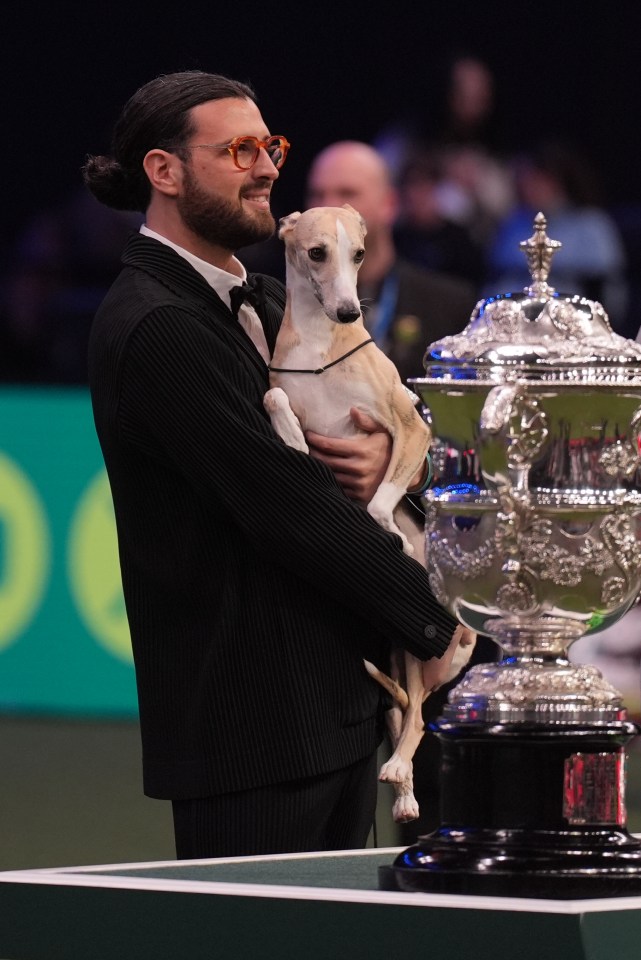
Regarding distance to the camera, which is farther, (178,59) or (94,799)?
(178,59)

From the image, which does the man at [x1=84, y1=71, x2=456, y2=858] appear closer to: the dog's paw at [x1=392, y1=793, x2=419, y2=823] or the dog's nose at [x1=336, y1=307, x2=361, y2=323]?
the dog's paw at [x1=392, y1=793, x2=419, y2=823]

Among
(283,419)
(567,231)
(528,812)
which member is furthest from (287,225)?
(567,231)

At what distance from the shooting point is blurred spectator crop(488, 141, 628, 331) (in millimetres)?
8406

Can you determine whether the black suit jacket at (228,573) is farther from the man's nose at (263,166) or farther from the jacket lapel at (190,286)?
the man's nose at (263,166)

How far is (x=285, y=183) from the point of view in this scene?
8.93 m

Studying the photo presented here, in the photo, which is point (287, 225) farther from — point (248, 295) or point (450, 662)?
point (450, 662)

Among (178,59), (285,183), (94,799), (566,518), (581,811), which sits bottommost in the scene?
(94,799)

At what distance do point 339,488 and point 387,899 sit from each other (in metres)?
1.15

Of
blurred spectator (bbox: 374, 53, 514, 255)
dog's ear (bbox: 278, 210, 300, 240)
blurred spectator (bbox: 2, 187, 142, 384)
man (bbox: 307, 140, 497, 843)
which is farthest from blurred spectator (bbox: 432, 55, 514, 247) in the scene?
dog's ear (bbox: 278, 210, 300, 240)

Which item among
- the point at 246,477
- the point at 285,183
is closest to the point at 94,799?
the point at 285,183

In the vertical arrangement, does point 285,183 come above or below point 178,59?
below

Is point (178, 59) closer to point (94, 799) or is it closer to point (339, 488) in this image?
point (94, 799)

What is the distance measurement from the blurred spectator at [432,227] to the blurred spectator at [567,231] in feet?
0.35

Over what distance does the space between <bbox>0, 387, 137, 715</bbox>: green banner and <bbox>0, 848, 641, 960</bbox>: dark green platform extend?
4998mm
